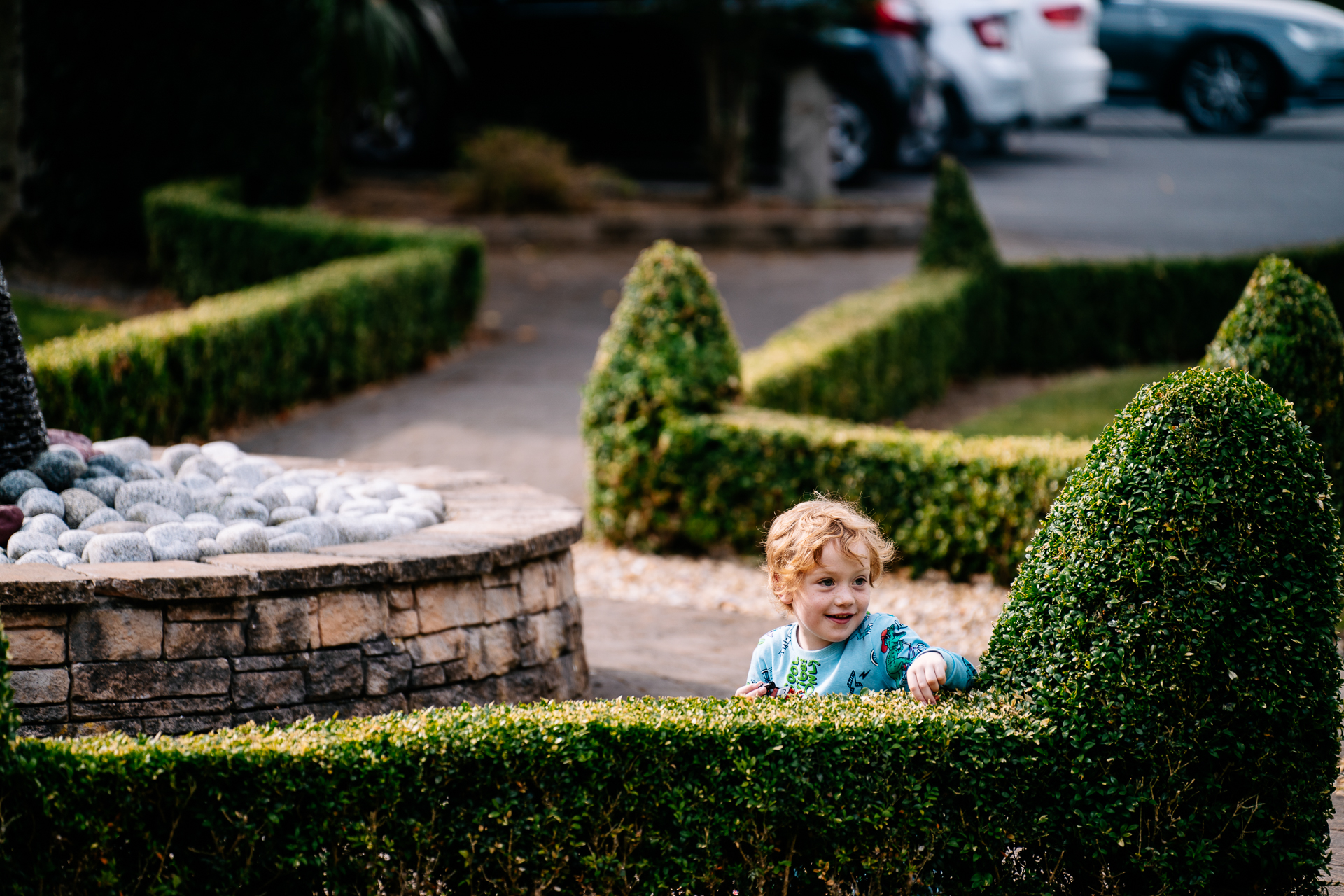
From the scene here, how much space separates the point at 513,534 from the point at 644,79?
14871 millimetres

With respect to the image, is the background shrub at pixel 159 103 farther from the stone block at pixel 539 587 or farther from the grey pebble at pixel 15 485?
the stone block at pixel 539 587

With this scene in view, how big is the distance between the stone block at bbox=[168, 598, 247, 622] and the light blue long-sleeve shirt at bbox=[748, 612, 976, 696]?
1616 mm

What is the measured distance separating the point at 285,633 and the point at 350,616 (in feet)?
0.69

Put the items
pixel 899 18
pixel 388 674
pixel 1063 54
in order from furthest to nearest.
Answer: pixel 899 18, pixel 1063 54, pixel 388 674

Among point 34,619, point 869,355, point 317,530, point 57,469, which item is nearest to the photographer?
point 34,619

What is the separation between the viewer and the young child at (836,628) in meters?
3.51

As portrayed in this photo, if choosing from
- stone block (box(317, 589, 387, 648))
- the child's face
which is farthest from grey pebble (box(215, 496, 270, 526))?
the child's face

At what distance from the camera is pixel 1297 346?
6262mm

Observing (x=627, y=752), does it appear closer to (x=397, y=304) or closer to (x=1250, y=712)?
(x=1250, y=712)

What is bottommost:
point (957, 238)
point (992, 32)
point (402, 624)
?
point (402, 624)

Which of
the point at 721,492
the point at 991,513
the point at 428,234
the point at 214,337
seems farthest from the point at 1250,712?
the point at 428,234

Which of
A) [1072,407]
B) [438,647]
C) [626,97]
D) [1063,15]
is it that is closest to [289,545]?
[438,647]

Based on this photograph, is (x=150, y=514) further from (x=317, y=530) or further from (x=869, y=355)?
(x=869, y=355)

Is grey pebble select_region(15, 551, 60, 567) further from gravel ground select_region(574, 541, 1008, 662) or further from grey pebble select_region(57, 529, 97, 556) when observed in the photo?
gravel ground select_region(574, 541, 1008, 662)
